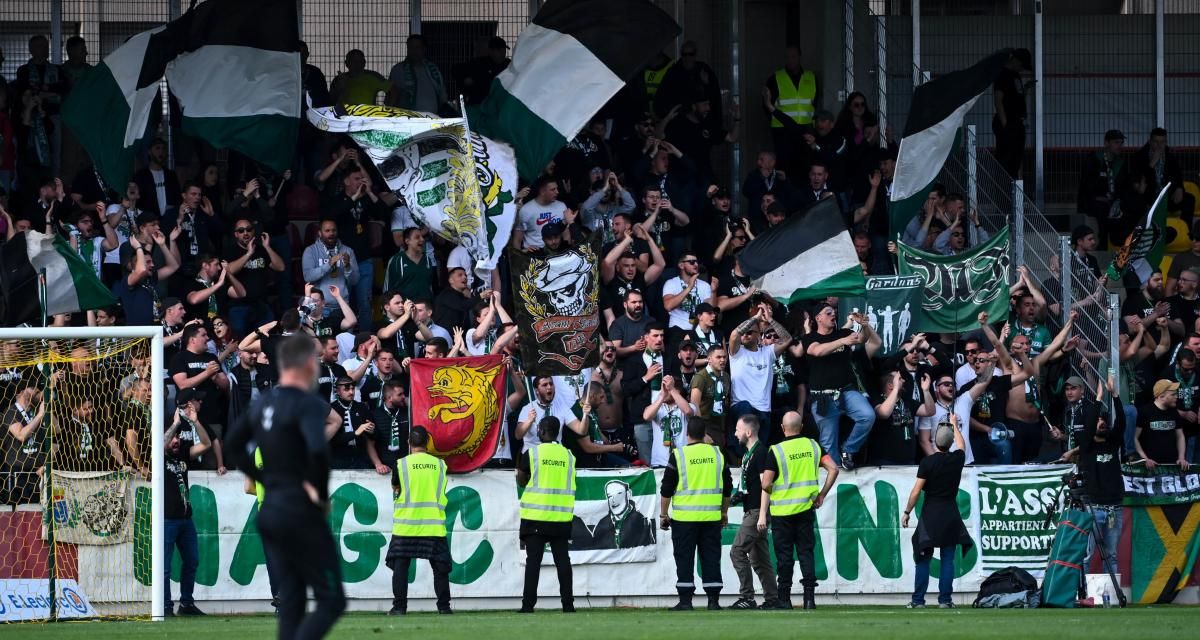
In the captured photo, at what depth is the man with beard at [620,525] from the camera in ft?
59.9

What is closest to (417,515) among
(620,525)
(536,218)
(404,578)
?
(404,578)

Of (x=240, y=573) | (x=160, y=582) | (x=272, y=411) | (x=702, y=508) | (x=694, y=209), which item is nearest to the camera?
(x=272, y=411)

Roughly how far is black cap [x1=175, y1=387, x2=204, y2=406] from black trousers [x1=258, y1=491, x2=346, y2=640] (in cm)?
896

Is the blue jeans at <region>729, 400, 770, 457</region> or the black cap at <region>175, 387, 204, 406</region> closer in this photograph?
the black cap at <region>175, 387, 204, 406</region>

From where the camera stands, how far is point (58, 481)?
1659cm

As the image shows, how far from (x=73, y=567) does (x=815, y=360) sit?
26.4ft

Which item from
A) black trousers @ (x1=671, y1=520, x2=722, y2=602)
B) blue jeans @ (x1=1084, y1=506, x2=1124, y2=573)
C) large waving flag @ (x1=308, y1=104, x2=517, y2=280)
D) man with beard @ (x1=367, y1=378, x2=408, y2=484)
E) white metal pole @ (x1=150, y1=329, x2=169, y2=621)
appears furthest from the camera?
large waving flag @ (x1=308, y1=104, x2=517, y2=280)

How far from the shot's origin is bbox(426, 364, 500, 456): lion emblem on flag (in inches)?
698

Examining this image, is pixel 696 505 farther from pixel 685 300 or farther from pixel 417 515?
pixel 685 300

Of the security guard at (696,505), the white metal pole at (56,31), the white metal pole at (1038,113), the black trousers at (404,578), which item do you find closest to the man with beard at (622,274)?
the security guard at (696,505)

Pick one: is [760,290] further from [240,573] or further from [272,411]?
[272,411]

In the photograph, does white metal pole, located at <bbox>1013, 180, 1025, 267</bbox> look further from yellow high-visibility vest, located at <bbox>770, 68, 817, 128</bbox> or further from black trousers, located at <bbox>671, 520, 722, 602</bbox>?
black trousers, located at <bbox>671, 520, 722, 602</bbox>

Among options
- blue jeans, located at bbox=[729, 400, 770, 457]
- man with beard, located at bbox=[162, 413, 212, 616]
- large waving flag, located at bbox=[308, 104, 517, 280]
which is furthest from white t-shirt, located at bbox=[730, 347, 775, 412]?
man with beard, located at bbox=[162, 413, 212, 616]

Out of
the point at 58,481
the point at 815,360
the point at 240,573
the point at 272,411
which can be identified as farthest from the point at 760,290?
the point at 272,411
